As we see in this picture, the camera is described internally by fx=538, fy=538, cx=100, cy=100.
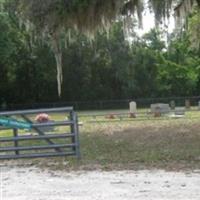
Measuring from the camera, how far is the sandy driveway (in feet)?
24.8

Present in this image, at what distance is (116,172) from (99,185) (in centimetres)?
133

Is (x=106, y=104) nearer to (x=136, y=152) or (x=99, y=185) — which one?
(x=136, y=152)

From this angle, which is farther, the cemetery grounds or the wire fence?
the wire fence

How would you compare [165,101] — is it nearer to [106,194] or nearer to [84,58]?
[84,58]

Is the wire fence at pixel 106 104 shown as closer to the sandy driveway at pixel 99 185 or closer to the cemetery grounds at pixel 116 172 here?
the cemetery grounds at pixel 116 172

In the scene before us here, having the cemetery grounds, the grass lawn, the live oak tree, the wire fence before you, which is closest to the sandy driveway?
the cemetery grounds

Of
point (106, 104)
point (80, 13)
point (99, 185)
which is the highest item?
point (80, 13)

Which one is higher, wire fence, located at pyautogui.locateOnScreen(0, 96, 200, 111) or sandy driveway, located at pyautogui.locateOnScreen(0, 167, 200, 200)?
wire fence, located at pyautogui.locateOnScreen(0, 96, 200, 111)

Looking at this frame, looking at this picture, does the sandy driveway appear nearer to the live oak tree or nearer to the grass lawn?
the grass lawn

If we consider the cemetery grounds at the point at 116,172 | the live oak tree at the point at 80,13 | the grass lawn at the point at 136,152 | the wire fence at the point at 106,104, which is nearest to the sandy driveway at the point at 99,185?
the cemetery grounds at the point at 116,172

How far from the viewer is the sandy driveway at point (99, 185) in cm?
755

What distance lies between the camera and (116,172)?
973cm

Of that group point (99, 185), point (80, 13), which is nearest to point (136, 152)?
point (99, 185)

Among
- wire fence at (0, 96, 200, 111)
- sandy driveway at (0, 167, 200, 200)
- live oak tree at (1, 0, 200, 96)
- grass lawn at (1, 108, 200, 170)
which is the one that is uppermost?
live oak tree at (1, 0, 200, 96)
